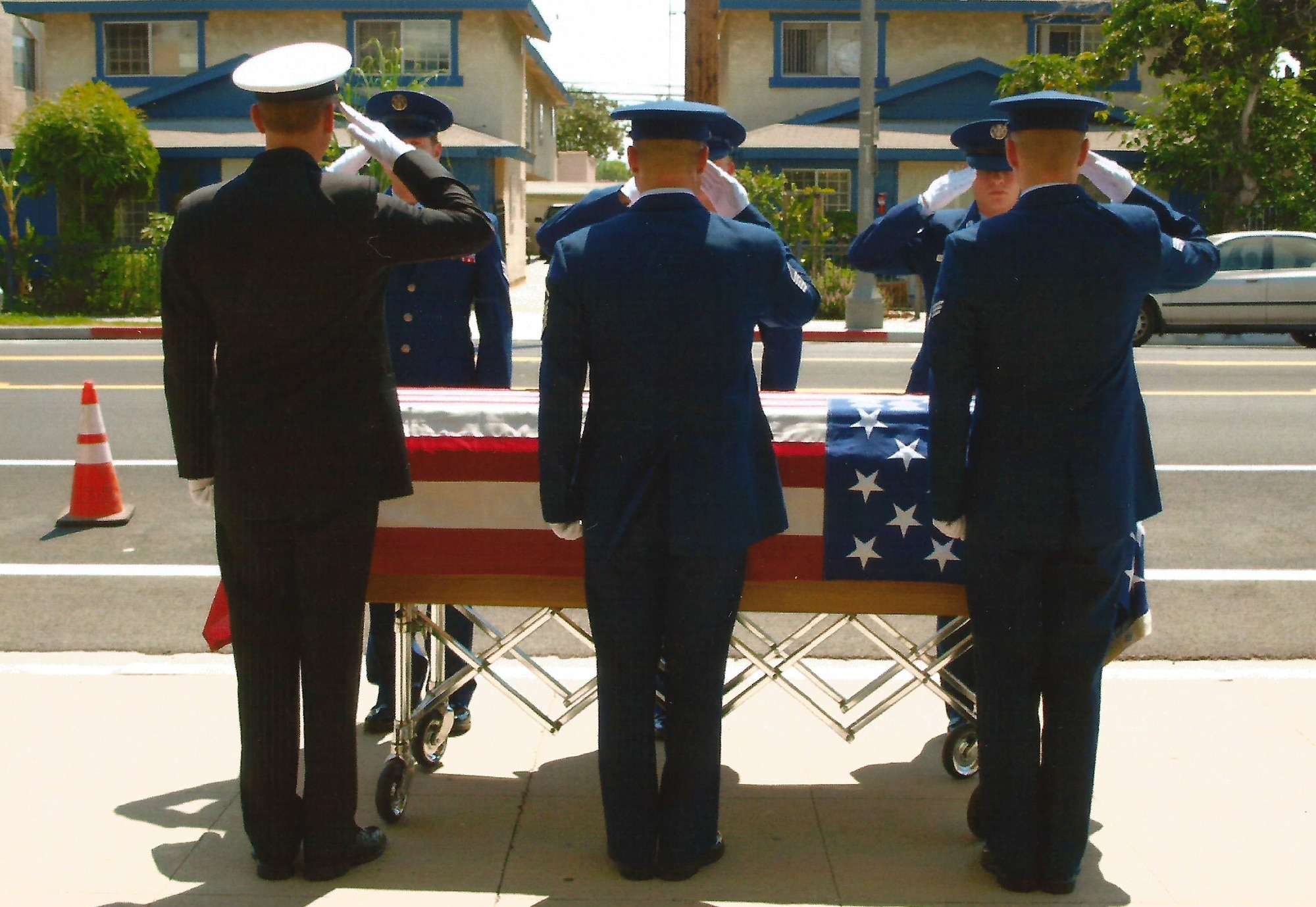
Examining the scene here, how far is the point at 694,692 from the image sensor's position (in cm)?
364

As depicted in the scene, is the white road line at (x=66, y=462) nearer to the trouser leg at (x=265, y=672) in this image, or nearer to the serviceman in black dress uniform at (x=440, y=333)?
the serviceman in black dress uniform at (x=440, y=333)

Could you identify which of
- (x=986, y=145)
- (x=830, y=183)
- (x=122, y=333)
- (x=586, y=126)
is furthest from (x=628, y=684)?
(x=586, y=126)

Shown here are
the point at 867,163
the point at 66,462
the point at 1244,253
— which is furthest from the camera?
the point at 867,163

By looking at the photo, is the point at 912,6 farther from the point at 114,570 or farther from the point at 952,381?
the point at 952,381

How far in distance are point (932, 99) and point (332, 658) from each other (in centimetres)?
2936

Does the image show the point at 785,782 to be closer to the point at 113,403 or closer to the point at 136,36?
the point at 113,403

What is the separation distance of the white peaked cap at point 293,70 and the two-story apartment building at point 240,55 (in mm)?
25108

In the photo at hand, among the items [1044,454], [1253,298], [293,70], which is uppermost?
[293,70]

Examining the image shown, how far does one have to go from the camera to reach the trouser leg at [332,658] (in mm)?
3586

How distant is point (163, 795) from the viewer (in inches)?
169

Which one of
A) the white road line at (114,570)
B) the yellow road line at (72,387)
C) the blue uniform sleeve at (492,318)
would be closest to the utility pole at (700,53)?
the yellow road line at (72,387)

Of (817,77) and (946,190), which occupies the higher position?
(817,77)

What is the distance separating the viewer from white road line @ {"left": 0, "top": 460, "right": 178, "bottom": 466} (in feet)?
32.8

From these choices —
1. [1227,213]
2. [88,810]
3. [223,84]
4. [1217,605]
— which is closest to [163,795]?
[88,810]
